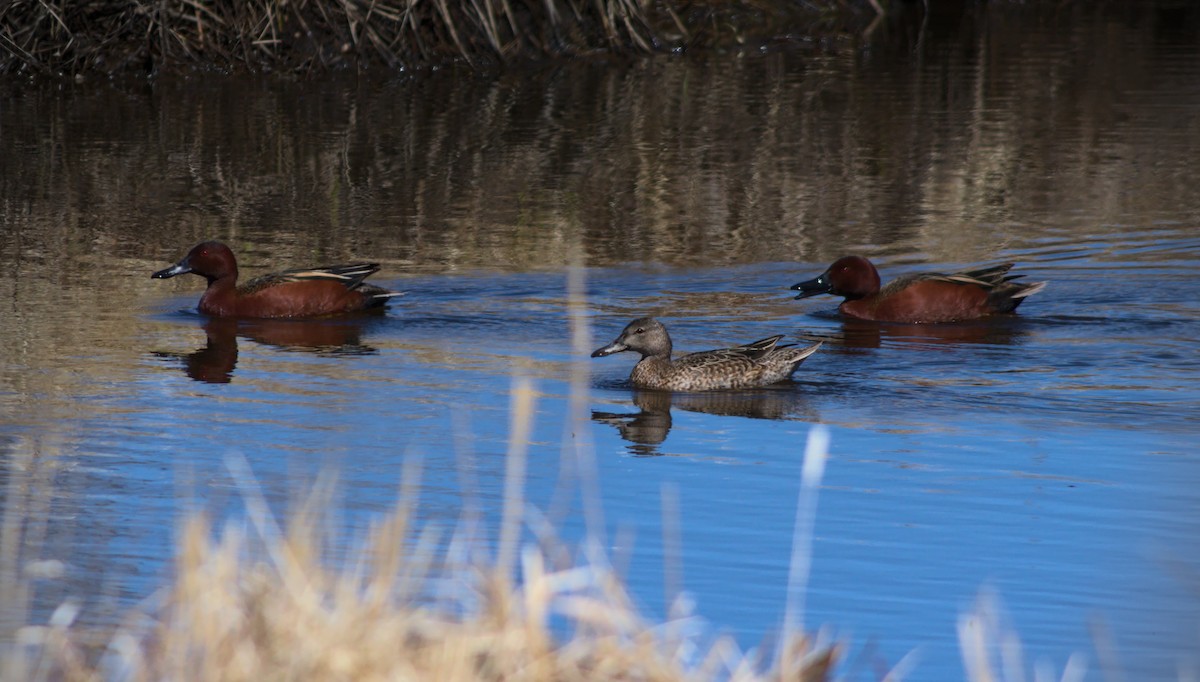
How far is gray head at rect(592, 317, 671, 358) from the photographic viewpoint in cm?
998

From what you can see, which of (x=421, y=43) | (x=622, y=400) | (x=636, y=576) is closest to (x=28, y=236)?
(x=622, y=400)

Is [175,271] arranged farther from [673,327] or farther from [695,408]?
[695,408]

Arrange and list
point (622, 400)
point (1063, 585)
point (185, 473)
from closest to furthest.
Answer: point (1063, 585) → point (185, 473) → point (622, 400)

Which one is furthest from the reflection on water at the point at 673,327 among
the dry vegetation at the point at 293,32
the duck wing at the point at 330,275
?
the dry vegetation at the point at 293,32

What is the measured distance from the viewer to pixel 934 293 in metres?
11.5

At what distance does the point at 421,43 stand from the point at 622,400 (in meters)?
15.1

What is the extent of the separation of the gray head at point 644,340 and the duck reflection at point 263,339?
4.97 ft

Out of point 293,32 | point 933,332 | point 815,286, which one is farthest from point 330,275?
point 293,32

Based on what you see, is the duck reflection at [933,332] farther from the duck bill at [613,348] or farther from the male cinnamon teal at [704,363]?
the duck bill at [613,348]

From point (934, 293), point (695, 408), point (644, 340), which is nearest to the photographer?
point (695, 408)

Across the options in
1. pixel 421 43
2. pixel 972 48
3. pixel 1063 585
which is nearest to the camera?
pixel 1063 585

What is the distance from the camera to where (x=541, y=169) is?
17.1 metres

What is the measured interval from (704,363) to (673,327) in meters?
1.55

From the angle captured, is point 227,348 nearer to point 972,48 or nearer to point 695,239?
point 695,239
